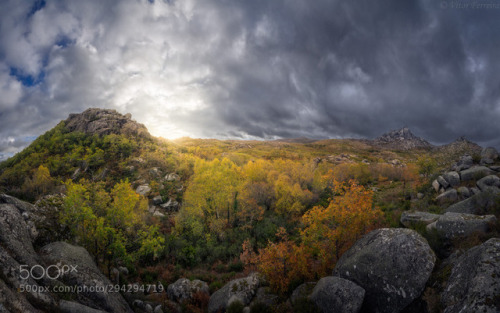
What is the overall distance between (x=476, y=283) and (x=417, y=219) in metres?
11.3

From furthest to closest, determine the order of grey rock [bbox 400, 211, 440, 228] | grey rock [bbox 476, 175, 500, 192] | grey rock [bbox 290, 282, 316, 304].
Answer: grey rock [bbox 476, 175, 500, 192]
grey rock [bbox 400, 211, 440, 228]
grey rock [bbox 290, 282, 316, 304]

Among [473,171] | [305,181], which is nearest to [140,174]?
[305,181]

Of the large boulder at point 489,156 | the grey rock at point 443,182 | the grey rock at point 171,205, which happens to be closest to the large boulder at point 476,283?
the grey rock at point 443,182

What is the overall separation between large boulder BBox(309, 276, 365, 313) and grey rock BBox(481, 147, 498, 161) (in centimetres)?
3014

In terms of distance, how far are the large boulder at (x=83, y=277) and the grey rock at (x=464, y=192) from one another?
1384 inches

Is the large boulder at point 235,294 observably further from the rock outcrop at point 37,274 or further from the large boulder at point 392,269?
the large boulder at point 392,269

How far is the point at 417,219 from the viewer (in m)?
17.8

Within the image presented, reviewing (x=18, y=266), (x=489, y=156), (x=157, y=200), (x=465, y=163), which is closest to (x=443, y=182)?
(x=465, y=163)

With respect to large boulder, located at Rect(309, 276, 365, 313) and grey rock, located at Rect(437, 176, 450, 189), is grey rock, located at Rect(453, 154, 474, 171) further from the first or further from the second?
large boulder, located at Rect(309, 276, 365, 313)

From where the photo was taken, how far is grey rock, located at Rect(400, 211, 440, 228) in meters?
17.0

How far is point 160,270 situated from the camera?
27031mm

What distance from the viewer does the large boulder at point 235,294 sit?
16453 mm

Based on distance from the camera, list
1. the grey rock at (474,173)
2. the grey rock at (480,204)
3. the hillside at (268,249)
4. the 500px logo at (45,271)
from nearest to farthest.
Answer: the 500px logo at (45,271)
the hillside at (268,249)
the grey rock at (480,204)
the grey rock at (474,173)

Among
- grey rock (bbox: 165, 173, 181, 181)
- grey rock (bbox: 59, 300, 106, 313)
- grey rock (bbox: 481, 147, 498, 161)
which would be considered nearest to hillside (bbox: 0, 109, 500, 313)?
grey rock (bbox: 59, 300, 106, 313)
